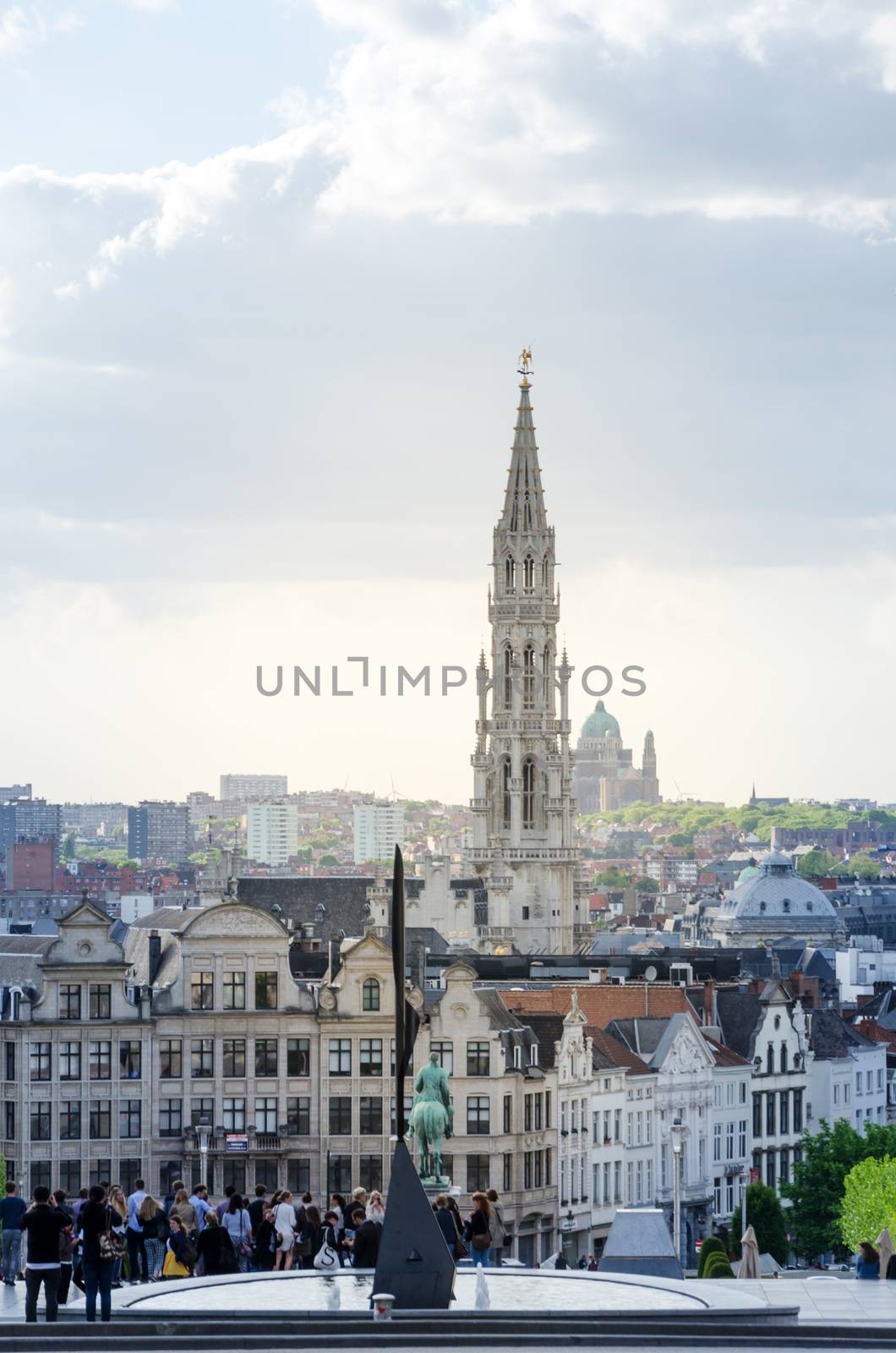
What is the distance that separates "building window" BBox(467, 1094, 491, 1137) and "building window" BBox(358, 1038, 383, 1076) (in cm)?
282

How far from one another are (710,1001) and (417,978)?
1668 cm

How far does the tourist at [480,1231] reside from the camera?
47.8 metres

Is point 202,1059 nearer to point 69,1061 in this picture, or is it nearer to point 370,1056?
point 69,1061

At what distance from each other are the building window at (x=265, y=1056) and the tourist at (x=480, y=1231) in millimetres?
40997

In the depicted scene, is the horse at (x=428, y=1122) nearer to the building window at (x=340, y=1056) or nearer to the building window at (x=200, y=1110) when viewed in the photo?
the building window at (x=340, y=1056)

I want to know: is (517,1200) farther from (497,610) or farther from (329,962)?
(497,610)

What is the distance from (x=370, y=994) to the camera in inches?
3519

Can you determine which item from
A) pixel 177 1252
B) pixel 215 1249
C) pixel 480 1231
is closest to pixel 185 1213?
pixel 177 1252

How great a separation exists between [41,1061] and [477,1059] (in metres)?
12.3

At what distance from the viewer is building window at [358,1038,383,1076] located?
293 feet

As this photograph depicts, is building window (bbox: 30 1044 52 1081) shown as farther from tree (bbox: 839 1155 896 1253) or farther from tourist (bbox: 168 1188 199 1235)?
tourist (bbox: 168 1188 199 1235)

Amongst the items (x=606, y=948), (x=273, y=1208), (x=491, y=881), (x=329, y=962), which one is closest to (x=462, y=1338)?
(x=273, y=1208)

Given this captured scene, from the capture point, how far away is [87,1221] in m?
39.4

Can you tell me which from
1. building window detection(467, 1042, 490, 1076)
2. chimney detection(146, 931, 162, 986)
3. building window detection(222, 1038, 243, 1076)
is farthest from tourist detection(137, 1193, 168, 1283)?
chimney detection(146, 931, 162, 986)
